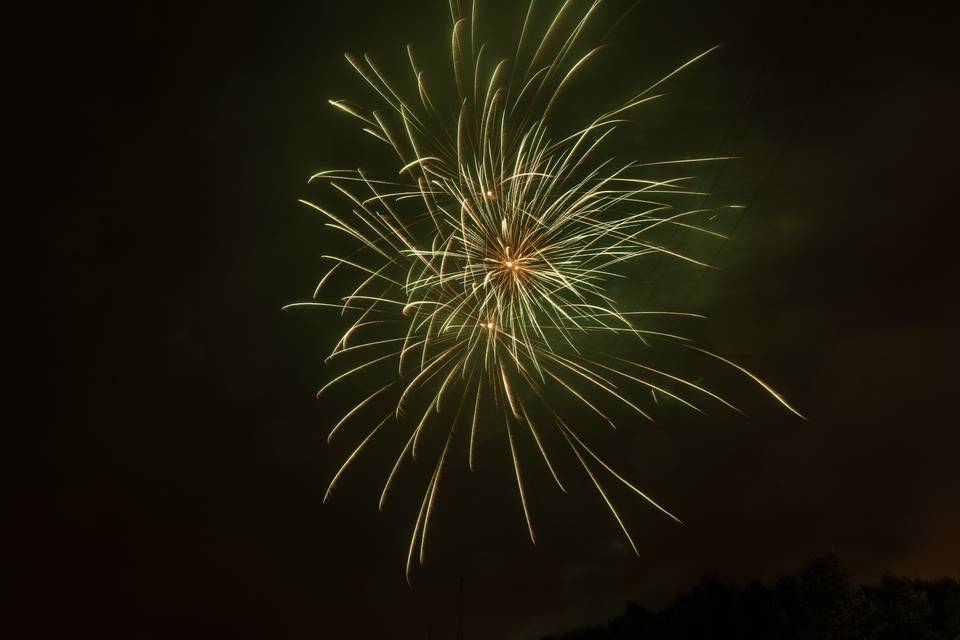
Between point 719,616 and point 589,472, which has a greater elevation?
point 719,616

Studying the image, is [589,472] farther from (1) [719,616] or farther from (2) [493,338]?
(1) [719,616]

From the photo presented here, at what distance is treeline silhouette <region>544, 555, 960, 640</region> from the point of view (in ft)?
119

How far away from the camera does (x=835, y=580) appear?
3725 centimetres

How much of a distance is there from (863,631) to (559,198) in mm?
29583

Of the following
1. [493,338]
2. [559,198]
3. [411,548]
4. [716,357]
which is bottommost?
[411,548]

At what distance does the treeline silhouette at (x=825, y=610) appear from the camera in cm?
3638

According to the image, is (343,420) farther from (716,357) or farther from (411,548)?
(716,357)

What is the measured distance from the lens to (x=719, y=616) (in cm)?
4303

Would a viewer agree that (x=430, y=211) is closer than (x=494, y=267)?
No

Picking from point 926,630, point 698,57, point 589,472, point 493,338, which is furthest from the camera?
point 926,630

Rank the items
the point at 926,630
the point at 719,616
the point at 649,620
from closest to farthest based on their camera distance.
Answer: the point at 926,630 < the point at 719,616 < the point at 649,620

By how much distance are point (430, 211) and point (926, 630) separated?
1258 inches

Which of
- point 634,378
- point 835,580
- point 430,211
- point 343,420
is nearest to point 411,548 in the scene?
point 343,420

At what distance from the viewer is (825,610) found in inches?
1454
